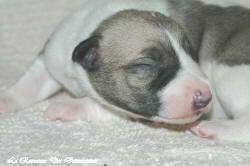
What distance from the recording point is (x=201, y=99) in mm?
4227

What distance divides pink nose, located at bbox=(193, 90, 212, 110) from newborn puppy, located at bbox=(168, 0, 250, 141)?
1.37 feet

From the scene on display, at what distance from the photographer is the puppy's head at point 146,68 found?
4258 mm

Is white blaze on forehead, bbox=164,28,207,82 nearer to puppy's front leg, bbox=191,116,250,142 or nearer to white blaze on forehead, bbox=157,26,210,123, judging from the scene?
white blaze on forehead, bbox=157,26,210,123

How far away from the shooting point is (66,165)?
4.06m

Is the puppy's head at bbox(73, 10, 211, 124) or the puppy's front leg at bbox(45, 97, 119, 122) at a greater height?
the puppy's head at bbox(73, 10, 211, 124)

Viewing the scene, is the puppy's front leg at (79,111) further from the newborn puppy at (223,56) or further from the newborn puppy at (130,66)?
the newborn puppy at (223,56)

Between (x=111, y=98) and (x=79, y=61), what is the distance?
1.29 feet

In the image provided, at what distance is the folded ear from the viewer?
4.54m

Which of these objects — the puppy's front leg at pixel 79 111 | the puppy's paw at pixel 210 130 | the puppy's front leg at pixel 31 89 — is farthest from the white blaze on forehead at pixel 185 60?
the puppy's front leg at pixel 31 89

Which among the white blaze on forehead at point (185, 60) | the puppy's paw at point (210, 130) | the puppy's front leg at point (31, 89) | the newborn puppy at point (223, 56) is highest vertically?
the white blaze on forehead at point (185, 60)

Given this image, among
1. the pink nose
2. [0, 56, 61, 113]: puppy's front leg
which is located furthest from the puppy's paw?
[0, 56, 61, 113]: puppy's front leg

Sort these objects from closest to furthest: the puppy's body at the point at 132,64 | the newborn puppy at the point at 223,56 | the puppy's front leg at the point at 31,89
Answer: the puppy's body at the point at 132,64, the newborn puppy at the point at 223,56, the puppy's front leg at the point at 31,89

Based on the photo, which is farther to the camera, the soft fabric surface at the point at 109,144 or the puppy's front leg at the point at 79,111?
the puppy's front leg at the point at 79,111

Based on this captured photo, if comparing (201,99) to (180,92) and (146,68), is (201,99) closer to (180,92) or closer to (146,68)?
(180,92)
